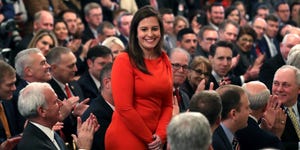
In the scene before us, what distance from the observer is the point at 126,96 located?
489 cm

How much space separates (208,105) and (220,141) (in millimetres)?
309

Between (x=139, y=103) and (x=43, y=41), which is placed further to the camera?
(x=43, y=41)

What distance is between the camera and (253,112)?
561cm

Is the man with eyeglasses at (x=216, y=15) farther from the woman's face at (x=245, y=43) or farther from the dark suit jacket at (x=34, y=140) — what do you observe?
the dark suit jacket at (x=34, y=140)

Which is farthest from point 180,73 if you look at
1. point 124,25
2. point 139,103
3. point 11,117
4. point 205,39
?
point 124,25

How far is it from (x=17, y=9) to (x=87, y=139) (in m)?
5.35

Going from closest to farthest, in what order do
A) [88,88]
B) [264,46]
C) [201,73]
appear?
[201,73] → [88,88] → [264,46]

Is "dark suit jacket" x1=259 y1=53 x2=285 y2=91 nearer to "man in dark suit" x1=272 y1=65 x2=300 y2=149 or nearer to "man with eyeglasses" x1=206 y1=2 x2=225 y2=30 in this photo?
"man in dark suit" x1=272 y1=65 x2=300 y2=149

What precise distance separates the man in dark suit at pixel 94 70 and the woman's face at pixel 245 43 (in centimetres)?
296

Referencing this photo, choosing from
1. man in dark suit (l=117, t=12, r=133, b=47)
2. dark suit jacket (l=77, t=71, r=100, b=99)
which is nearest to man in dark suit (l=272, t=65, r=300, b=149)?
dark suit jacket (l=77, t=71, r=100, b=99)

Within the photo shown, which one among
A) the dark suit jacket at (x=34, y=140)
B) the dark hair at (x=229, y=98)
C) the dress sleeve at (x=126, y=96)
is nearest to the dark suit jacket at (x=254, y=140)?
the dark hair at (x=229, y=98)

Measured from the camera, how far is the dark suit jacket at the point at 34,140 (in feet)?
15.4

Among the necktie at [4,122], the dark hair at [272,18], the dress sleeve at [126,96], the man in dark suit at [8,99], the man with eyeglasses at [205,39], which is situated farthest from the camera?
the dark hair at [272,18]

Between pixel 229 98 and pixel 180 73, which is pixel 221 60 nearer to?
pixel 180 73
